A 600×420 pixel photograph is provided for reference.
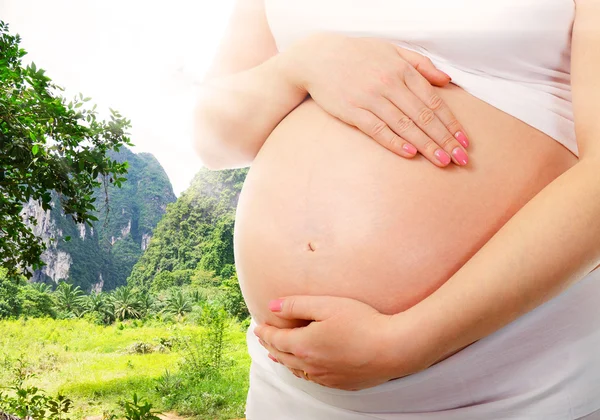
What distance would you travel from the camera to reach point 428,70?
57 centimetres

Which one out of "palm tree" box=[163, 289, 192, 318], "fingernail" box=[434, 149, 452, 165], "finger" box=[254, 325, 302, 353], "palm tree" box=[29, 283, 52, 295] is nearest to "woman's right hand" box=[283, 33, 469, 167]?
"fingernail" box=[434, 149, 452, 165]

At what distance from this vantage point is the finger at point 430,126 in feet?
1.75

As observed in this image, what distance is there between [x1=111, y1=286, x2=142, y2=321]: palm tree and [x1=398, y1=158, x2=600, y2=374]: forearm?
153 inches

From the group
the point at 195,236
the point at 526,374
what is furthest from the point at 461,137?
the point at 195,236

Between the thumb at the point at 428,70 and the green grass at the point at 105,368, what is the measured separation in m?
2.79

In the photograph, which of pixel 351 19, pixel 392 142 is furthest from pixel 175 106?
pixel 392 142

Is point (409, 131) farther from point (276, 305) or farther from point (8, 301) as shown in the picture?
point (8, 301)

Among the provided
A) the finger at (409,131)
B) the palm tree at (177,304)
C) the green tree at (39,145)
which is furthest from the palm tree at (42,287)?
the finger at (409,131)

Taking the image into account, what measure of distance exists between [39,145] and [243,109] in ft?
4.34

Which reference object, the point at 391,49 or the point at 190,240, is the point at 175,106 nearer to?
the point at 391,49

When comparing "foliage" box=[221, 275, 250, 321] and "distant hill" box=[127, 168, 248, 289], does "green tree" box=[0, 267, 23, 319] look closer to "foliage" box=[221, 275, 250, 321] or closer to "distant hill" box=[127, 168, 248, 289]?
"distant hill" box=[127, 168, 248, 289]

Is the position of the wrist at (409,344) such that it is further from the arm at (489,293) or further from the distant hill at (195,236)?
the distant hill at (195,236)

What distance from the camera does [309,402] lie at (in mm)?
600

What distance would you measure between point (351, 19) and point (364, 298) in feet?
1.11
